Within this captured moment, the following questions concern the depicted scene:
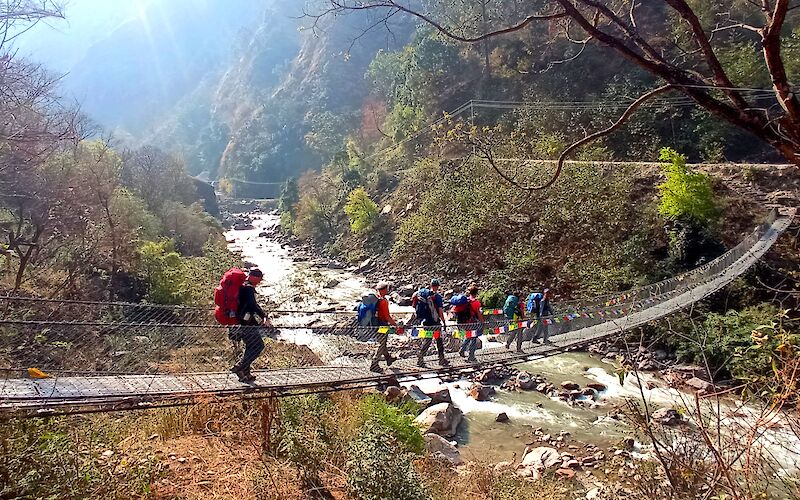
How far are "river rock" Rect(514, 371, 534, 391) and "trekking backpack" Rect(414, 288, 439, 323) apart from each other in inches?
132

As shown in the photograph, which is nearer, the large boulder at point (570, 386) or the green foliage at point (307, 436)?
the green foliage at point (307, 436)

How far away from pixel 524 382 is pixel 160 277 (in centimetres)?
752

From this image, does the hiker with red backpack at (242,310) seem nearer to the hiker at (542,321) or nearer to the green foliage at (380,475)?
the green foliage at (380,475)

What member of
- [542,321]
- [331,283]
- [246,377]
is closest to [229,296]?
[246,377]

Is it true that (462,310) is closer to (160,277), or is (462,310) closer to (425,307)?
(425,307)

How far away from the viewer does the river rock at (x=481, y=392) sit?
6.94 metres

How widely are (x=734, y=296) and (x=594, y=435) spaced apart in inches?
160

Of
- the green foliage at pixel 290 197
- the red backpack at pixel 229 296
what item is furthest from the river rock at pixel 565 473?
the green foliage at pixel 290 197

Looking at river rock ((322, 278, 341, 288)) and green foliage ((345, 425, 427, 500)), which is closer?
green foliage ((345, 425, 427, 500))

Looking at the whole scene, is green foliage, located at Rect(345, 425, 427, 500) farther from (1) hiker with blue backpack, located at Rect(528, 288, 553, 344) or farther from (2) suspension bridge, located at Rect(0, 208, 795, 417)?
(1) hiker with blue backpack, located at Rect(528, 288, 553, 344)

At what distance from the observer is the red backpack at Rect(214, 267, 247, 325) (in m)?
3.34

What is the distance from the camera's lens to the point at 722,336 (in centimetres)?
715

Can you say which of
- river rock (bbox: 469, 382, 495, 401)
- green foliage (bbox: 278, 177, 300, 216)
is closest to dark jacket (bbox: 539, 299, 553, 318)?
river rock (bbox: 469, 382, 495, 401)

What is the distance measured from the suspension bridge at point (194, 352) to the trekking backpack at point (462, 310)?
171 mm
